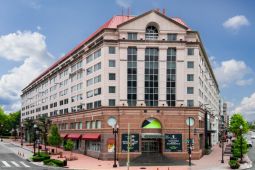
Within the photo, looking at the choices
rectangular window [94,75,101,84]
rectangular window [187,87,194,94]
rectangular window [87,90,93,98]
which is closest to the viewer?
rectangular window [187,87,194,94]

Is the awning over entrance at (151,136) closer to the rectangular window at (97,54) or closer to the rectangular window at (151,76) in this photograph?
the rectangular window at (151,76)

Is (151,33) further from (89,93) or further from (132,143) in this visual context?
(132,143)

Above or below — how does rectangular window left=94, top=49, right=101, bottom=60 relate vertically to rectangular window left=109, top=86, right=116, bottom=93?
above

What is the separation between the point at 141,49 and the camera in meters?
70.1

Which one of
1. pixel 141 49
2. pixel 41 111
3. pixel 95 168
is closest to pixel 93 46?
pixel 141 49

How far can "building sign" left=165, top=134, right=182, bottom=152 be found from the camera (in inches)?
2721

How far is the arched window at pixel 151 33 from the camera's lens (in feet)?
233

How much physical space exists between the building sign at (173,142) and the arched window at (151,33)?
732 inches

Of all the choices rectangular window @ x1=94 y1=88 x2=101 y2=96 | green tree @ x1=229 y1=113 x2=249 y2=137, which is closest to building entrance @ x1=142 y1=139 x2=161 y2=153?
rectangular window @ x1=94 y1=88 x2=101 y2=96

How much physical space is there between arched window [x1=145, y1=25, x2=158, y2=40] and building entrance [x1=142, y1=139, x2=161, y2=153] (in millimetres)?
19424

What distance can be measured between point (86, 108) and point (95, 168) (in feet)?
Answer: 87.0

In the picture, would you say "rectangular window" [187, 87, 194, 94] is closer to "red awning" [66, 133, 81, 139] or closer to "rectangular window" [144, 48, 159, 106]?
"rectangular window" [144, 48, 159, 106]

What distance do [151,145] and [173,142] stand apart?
421 cm

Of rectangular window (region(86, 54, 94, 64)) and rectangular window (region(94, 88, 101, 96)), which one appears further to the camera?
rectangular window (region(86, 54, 94, 64))
